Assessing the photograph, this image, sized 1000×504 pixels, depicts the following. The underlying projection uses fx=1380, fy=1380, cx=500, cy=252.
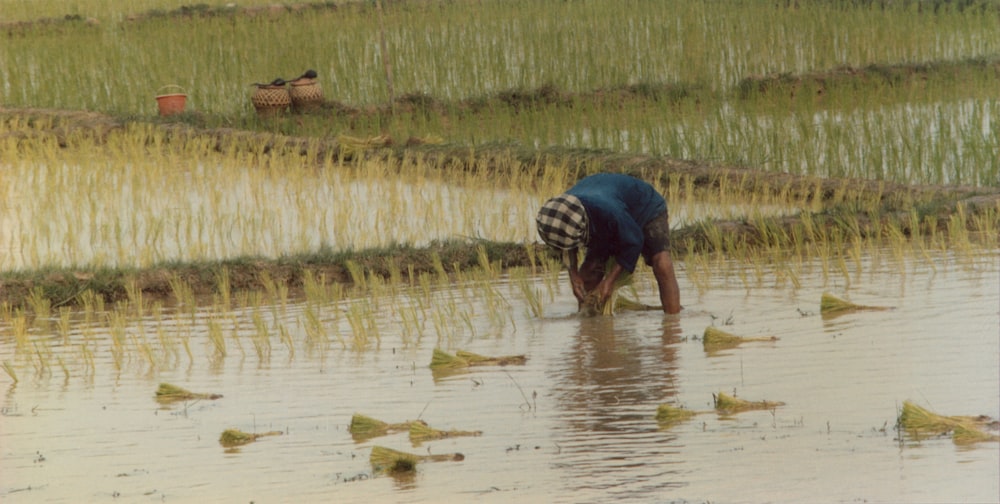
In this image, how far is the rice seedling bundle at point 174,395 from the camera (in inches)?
190

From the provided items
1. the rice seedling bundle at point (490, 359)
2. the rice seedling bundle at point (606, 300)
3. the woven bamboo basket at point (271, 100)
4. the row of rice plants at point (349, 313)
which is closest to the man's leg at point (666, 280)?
the rice seedling bundle at point (606, 300)

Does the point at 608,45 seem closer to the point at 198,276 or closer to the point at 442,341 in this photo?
the point at 198,276

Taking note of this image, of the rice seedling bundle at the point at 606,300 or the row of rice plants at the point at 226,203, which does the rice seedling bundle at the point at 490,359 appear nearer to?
the rice seedling bundle at the point at 606,300

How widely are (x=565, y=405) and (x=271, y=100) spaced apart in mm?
8537

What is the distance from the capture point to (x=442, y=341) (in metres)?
5.65

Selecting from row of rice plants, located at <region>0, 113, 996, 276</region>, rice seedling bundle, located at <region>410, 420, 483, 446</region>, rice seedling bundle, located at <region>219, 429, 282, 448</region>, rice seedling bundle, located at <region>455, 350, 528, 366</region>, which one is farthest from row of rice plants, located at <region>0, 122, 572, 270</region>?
rice seedling bundle, located at <region>410, 420, 483, 446</region>

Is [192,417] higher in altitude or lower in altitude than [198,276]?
lower

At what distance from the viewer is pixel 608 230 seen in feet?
A: 17.7

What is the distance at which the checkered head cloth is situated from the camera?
17.0ft

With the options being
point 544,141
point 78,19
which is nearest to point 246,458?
point 544,141

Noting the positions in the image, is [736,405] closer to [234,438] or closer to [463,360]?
[463,360]

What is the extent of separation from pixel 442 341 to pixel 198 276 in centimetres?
208

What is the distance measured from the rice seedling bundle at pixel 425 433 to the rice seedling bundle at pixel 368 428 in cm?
12

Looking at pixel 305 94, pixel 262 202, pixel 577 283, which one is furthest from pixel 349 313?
pixel 305 94
